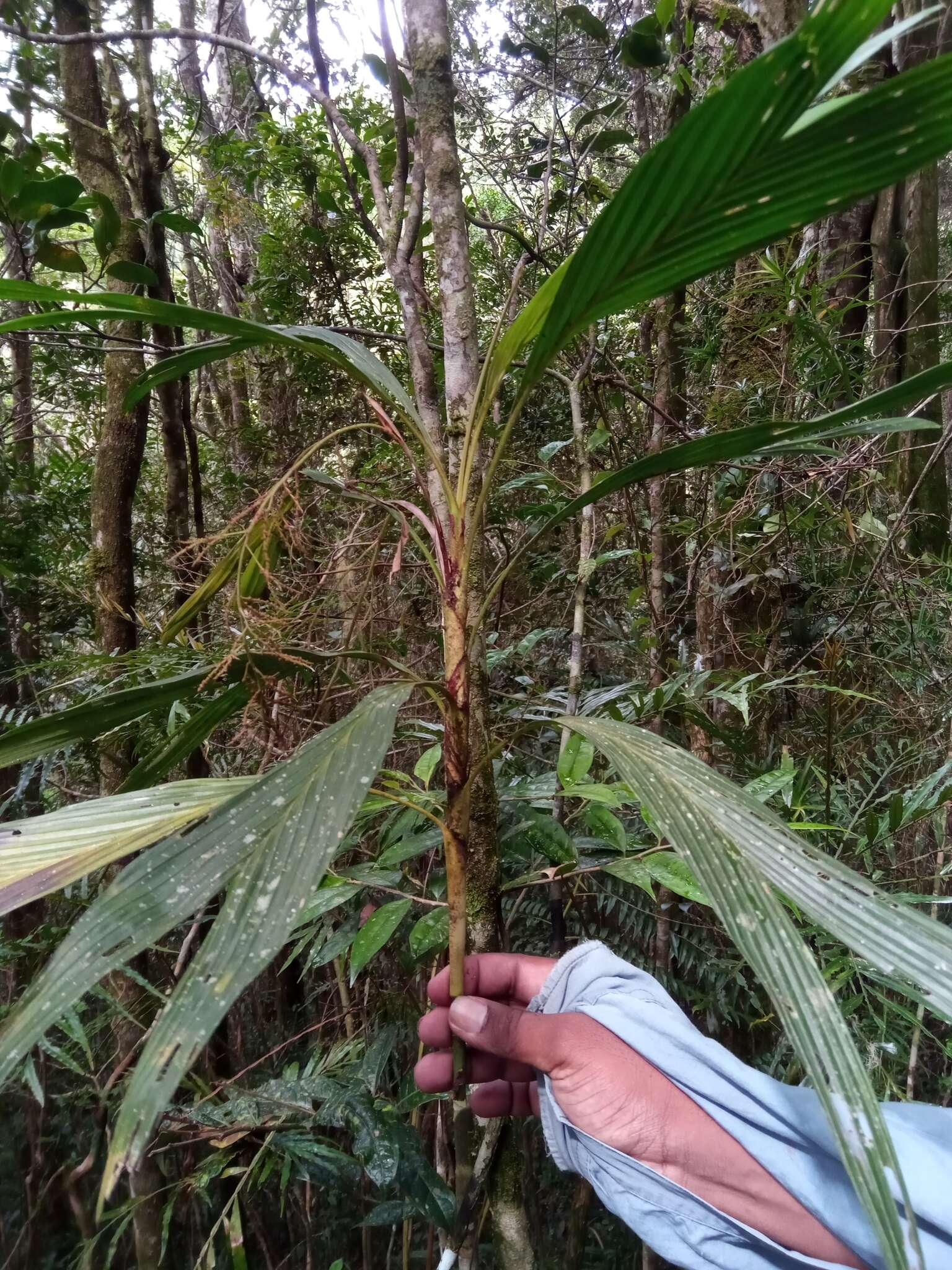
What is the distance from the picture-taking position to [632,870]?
771mm

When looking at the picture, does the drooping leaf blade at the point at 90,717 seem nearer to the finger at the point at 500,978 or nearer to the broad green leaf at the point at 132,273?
the finger at the point at 500,978

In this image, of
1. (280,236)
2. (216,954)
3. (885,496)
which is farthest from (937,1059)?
(280,236)

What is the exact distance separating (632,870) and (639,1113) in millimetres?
228

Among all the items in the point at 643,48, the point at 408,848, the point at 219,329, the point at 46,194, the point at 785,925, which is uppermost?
the point at 643,48

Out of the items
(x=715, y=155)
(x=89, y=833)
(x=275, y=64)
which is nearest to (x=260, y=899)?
(x=89, y=833)

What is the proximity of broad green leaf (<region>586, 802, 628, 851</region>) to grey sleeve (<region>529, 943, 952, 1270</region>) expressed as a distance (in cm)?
19

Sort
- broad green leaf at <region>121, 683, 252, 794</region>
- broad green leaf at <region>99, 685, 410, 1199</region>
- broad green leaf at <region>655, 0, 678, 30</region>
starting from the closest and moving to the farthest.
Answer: broad green leaf at <region>99, 685, 410, 1199</region>
broad green leaf at <region>121, 683, 252, 794</region>
broad green leaf at <region>655, 0, 678, 30</region>

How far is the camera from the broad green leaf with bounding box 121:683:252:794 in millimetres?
663

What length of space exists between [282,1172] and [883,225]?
3.04m

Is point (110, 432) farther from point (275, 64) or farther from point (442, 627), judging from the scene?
point (442, 627)

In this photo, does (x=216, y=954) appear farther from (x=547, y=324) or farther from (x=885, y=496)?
(x=885, y=496)

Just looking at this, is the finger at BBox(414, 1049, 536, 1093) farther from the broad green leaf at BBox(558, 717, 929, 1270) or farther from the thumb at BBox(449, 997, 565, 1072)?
the broad green leaf at BBox(558, 717, 929, 1270)

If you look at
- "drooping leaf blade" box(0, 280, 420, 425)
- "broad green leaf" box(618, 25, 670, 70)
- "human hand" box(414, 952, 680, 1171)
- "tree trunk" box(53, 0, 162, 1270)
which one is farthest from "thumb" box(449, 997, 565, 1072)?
"broad green leaf" box(618, 25, 670, 70)

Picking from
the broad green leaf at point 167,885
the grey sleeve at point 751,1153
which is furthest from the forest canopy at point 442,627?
the grey sleeve at point 751,1153
